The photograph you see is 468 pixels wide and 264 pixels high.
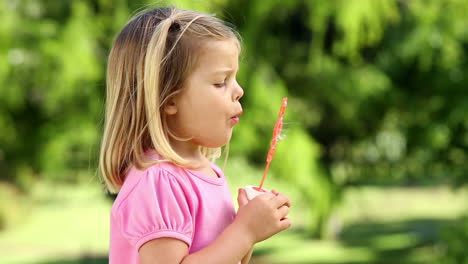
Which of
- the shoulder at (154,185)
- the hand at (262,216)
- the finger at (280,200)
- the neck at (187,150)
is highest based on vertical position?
the neck at (187,150)

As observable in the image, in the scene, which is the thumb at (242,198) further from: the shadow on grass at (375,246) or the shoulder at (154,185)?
the shadow on grass at (375,246)

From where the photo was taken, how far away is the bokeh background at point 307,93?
21.1ft

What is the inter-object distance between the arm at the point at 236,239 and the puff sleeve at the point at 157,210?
0.06ft

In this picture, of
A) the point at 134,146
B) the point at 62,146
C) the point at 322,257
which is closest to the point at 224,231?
the point at 134,146

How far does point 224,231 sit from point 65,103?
547 centimetres

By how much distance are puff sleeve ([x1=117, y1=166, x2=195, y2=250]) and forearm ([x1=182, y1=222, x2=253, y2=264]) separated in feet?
0.10

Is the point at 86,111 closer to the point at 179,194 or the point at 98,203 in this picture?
the point at 179,194

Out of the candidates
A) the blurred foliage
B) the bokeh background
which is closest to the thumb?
the bokeh background

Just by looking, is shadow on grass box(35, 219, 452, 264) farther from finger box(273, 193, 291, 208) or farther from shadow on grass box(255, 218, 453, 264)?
finger box(273, 193, 291, 208)

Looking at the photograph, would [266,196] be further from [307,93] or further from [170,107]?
[307,93]

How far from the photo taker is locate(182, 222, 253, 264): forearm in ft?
4.26

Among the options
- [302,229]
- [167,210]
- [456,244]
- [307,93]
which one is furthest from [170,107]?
[302,229]

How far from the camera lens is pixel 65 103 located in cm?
659

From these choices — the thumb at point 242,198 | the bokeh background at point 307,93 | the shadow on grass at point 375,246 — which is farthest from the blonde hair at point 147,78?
the shadow on grass at point 375,246
